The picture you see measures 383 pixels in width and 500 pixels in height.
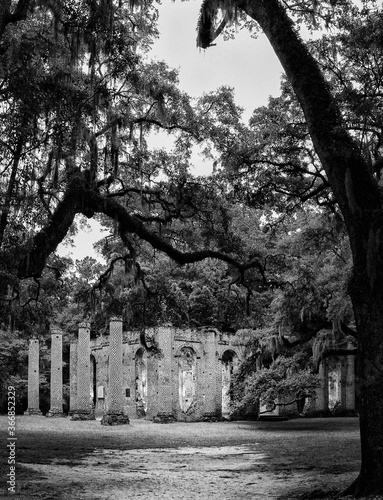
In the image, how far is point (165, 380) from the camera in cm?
3412

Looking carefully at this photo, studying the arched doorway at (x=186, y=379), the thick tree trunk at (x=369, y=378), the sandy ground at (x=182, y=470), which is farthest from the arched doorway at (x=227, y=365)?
the thick tree trunk at (x=369, y=378)

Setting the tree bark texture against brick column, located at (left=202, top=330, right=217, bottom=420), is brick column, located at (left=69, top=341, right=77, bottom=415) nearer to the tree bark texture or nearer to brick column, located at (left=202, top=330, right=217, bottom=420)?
brick column, located at (left=202, top=330, right=217, bottom=420)

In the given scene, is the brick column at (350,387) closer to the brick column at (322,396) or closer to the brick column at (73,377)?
the brick column at (322,396)

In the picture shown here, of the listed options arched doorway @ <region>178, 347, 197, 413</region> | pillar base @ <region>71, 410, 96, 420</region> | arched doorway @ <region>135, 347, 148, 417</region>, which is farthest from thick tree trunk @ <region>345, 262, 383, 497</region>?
arched doorway @ <region>135, 347, 148, 417</region>

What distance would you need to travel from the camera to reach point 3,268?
12508 millimetres

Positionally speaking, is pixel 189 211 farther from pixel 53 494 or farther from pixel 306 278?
pixel 53 494

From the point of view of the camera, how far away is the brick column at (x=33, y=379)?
3959 centimetres

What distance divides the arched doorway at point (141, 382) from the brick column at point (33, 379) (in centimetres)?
596

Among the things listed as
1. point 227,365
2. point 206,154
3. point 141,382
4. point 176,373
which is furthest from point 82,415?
point 206,154

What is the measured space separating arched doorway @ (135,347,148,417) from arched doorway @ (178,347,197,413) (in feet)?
6.63

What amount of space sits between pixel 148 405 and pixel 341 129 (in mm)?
30268

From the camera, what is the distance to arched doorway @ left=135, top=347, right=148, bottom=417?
38.7m

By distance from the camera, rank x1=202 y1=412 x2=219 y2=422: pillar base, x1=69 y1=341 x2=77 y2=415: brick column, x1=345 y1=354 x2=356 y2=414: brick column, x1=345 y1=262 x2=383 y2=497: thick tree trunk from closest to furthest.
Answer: x1=345 y1=262 x2=383 y2=497: thick tree trunk < x1=202 y1=412 x2=219 y2=422: pillar base < x1=345 y1=354 x2=356 y2=414: brick column < x1=69 y1=341 x2=77 y2=415: brick column

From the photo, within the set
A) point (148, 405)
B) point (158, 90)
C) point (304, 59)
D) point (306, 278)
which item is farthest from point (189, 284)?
point (304, 59)
